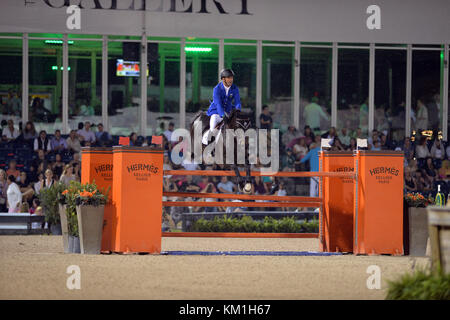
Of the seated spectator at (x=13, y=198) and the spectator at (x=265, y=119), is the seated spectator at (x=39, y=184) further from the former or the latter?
the spectator at (x=265, y=119)

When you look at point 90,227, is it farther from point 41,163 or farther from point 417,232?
point 41,163

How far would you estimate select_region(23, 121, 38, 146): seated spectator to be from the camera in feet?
76.2

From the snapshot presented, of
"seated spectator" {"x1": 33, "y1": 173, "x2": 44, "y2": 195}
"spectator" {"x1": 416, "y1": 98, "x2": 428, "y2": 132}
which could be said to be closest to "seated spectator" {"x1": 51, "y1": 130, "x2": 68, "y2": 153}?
"seated spectator" {"x1": 33, "y1": 173, "x2": 44, "y2": 195}

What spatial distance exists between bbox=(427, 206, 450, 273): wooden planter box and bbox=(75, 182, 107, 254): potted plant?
631 centimetres

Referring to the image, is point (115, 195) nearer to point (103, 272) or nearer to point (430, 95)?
point (103, 272)

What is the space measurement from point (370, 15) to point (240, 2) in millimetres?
4715

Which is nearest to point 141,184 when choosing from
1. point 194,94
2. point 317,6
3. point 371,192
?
point 371,192

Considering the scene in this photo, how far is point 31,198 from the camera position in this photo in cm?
1989

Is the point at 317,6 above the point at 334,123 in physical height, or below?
above

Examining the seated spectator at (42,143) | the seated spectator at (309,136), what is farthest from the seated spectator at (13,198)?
the seated spectator at (309,136)

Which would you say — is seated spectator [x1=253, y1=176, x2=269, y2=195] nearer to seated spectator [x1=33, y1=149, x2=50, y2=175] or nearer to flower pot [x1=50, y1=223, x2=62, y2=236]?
seated spectator [x1=33, y1=149, x2=50, y2=175]

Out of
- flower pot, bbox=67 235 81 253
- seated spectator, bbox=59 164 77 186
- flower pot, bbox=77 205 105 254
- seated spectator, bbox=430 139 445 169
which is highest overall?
seated spectator, bbox=430 139 445 169

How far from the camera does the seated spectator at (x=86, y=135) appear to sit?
23.2 m

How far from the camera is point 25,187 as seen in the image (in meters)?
20.2
